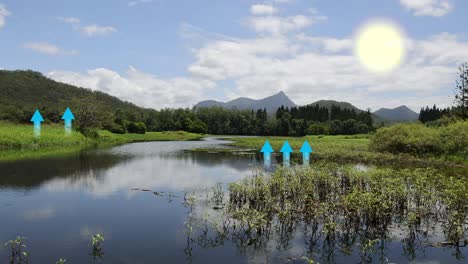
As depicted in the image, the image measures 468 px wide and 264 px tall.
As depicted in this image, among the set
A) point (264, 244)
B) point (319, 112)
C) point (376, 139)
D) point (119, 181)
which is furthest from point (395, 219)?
point (319, 112)

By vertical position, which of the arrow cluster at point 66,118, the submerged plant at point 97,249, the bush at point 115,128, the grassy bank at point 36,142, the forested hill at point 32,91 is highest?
the forested hill at point 32,91

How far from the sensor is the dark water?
12047mm

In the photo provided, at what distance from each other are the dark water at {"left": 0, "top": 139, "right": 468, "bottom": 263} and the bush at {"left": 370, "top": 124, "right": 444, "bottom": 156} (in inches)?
1086

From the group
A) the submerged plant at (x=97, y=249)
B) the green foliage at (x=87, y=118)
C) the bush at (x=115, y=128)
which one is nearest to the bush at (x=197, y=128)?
the bush at (x=115, y=128)

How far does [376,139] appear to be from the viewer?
163ft

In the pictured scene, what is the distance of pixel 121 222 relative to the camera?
15.9 meters

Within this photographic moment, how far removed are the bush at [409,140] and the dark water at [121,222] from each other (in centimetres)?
2758

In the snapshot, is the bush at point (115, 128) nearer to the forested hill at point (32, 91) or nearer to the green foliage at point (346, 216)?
the forested hill at point (32, 91)

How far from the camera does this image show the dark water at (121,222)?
1205cm

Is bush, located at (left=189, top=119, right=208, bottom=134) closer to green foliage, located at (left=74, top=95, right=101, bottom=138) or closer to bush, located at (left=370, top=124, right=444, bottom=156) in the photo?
green foliage, located at (left=74, top=95, right=101, bottom=138)

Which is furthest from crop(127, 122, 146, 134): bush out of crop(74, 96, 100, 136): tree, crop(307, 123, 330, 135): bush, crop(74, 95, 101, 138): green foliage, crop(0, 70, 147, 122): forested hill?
crop(307, 123, 330, 135): bush

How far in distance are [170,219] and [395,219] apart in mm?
10759

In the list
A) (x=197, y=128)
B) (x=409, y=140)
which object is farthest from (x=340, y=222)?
(x=197, y=128)

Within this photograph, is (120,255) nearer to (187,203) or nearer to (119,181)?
(187,203)
